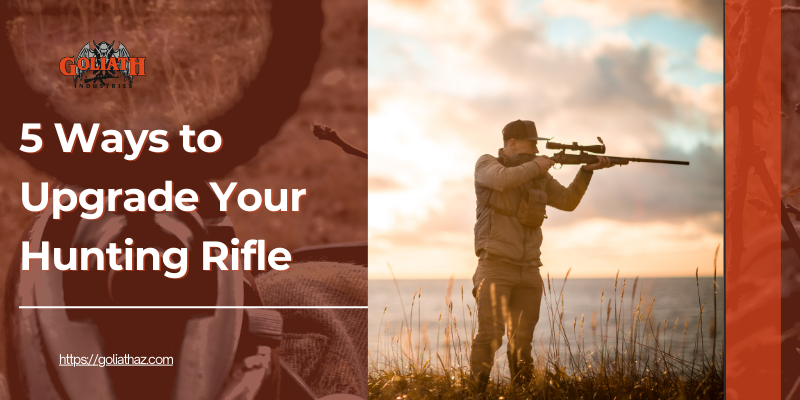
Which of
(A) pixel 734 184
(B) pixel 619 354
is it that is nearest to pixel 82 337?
(B) pixel 619 354

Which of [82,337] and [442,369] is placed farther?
[442,369]

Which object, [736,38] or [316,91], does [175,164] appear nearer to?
[316,91]

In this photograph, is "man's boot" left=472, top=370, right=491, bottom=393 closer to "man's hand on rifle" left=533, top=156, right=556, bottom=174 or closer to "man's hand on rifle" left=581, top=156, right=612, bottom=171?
"man's hand on rifle" left=533, top=156, right=556, bottom=174

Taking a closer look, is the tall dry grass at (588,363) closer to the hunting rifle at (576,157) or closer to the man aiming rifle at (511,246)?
the man aiming rifle at (511,246)

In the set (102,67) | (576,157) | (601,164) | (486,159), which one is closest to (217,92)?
(102,67)

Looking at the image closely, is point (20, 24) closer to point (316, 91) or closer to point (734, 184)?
point (316, 91)

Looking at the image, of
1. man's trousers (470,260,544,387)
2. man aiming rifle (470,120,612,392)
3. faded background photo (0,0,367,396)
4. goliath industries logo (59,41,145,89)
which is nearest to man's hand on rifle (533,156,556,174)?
man aiming rifle (470,120,612,392)

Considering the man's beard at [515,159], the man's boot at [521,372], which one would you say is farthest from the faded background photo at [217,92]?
the man's boot at [521,372]

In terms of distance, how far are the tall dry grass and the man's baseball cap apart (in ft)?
3.03

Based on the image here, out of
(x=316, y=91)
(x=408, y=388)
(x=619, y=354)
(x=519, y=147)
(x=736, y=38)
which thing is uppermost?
(x=736, y=38)

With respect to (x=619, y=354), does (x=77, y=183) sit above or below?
above

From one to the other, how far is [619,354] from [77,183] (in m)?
3.35

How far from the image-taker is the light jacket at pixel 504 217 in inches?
133

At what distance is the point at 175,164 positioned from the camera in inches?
126
